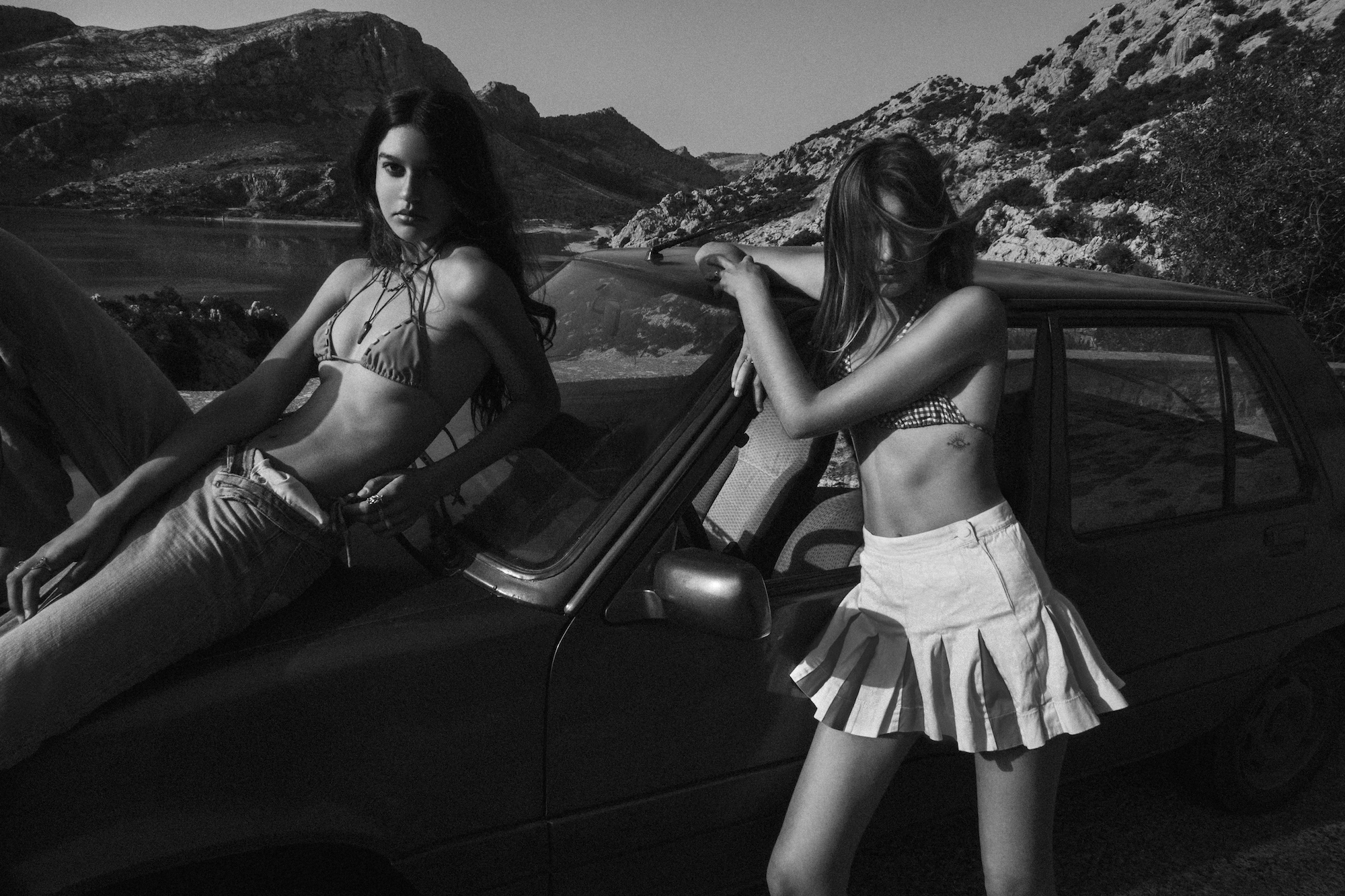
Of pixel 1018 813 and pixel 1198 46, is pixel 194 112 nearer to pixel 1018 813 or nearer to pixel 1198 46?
pixel 1198 46

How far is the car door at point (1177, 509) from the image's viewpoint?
2215 millimetres

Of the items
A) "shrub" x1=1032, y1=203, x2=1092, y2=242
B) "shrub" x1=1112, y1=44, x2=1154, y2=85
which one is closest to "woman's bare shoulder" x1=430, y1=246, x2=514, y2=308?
"shrub" x1=1032, y1=203, x2=1092, y2=242

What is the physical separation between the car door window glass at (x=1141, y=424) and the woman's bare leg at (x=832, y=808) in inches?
30.9

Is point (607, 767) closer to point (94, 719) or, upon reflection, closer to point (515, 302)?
point (94, 719)

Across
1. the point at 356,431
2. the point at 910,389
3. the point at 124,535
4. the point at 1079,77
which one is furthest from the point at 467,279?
the point at 1079,77

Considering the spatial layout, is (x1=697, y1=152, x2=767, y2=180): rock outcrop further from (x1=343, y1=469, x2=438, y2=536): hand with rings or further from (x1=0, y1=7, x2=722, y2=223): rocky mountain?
(x1=343, y1=469, x2=438, y2=536): hand with rings

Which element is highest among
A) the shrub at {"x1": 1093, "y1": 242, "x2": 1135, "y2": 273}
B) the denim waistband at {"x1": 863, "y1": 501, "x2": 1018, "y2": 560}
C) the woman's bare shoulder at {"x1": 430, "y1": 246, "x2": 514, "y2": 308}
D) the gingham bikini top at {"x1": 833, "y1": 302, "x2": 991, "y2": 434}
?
the woman's bare shoulder at {"x1": 430, "y1": 246, "x2": 514, "y2": 308}

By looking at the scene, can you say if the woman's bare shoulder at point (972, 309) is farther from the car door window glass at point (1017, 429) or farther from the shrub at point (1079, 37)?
the shrub at point (1079, 37)

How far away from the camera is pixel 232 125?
96.0 metres

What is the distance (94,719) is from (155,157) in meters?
101

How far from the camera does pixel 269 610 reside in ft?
5.53

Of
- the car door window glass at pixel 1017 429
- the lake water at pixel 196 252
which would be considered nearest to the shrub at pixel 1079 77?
the lake water at pixel 196 252

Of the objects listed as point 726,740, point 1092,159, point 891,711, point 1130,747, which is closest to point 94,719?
point 726,740

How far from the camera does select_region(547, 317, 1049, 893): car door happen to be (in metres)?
1.69
